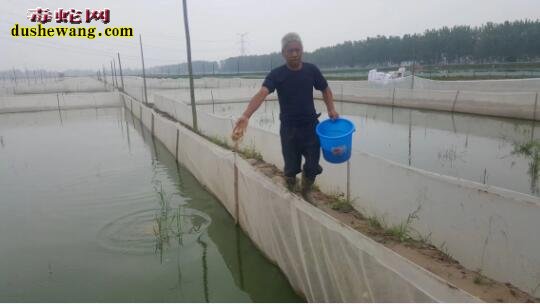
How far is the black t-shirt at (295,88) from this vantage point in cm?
368

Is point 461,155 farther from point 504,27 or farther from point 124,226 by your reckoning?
point 504,27

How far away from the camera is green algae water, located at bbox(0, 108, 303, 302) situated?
11.7 feet

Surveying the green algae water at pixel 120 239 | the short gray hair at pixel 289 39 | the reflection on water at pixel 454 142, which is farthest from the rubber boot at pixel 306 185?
the reflection on water at pixel 454 142

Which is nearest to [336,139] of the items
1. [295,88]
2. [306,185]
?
[295,88]

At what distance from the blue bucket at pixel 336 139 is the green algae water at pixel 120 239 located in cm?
127

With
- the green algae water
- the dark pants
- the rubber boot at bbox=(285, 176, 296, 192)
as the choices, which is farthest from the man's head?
the green algae water

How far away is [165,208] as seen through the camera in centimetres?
562

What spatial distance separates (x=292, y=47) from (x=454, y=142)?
23.4 feet

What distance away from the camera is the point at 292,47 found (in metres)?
3.55

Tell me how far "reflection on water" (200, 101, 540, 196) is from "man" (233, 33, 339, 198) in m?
2.19

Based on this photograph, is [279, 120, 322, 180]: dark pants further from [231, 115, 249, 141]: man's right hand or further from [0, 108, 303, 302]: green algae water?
[0, 108, 303, 302]: green algae water

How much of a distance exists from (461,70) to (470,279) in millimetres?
33336

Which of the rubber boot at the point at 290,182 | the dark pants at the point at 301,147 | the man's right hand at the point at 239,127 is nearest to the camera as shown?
the man's right hand at the point at 239,127

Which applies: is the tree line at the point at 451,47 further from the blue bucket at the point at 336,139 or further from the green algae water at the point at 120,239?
the blue bucket at the point at 336,139
